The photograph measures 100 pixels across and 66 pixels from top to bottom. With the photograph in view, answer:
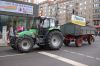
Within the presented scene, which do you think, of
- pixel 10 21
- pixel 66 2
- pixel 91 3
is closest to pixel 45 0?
pixel 66 2

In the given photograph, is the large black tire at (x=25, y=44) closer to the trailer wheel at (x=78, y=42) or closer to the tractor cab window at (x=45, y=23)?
the tractor cab window at (x=45, y=23)

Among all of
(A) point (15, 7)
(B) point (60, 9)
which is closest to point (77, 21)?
(A) point (15, 7)

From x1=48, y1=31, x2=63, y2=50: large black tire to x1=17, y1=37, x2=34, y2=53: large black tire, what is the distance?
65.1 inches

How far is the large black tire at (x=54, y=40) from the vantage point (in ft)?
53.4

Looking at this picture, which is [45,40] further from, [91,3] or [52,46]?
[91,3]

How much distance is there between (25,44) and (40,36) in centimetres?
171

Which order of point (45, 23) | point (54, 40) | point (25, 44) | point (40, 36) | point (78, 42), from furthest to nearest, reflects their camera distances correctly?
point (78, 42), point (54, 40), point (45, 23), point (40, 36), point (25, 44)

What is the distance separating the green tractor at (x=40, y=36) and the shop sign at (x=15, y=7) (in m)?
7.37

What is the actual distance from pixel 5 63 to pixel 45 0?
12304 centimetres

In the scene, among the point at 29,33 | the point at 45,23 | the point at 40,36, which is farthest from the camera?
the point at 45,23

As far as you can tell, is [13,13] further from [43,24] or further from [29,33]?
[29,33]

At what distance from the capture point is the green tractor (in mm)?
14908

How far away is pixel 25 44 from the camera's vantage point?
1491 cm

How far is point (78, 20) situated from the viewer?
21031mm
